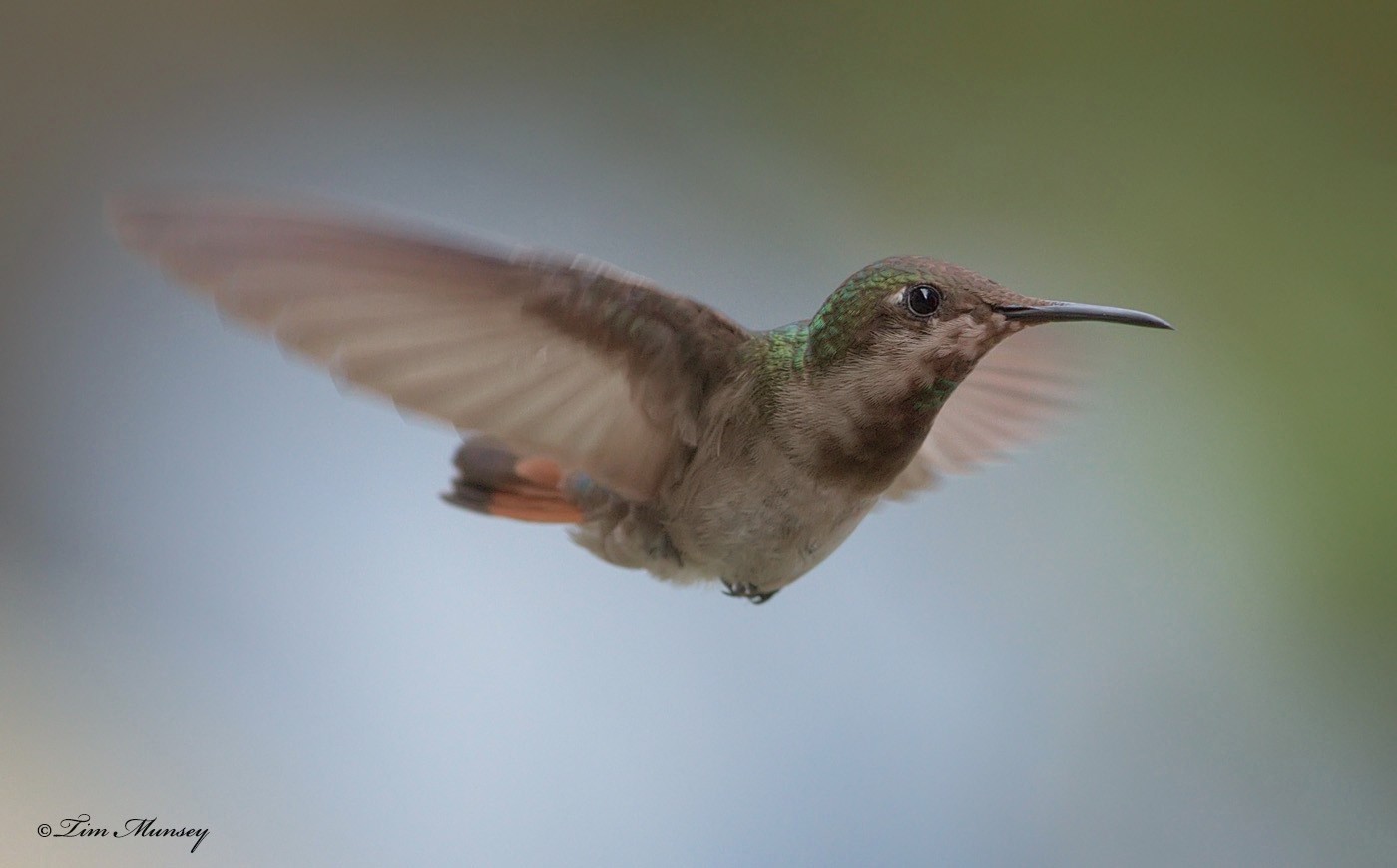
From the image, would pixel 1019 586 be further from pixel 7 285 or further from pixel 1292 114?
pixel 7 285

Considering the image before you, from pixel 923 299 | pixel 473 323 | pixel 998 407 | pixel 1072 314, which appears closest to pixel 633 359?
pixel 473 323

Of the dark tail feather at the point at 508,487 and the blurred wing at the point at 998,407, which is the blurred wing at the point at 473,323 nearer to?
the dark tail feather at the point at 508,487

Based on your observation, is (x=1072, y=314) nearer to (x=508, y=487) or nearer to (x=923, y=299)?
(x=923, y=299)

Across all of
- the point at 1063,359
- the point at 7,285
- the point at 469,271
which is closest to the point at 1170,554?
the point at 1063,359

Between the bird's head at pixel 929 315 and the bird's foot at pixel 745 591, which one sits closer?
the bird's head at pixel 929 315

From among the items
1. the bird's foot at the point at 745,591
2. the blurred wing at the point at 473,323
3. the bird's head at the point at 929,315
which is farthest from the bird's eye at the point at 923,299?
the bird's foot at the point at 745,591

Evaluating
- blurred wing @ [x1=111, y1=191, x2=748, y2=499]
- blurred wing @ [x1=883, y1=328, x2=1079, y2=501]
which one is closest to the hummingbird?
blurred wing @ [x1=111, y1=191, x2=748, y2=499]
